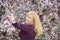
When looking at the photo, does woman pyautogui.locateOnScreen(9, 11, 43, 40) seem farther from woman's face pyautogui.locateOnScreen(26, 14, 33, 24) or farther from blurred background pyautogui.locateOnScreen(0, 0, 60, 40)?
blurred background pyautogui.locateOnScreen(0, 0, 60, 40)

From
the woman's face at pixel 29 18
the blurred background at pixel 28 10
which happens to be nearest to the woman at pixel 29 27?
the woman's face at pixel 29 18

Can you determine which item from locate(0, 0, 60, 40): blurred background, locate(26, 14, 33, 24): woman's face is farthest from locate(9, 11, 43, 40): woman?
locate(0, 0, 60, 40): blurred background

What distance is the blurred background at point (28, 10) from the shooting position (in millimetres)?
2892

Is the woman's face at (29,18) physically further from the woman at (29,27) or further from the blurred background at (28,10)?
the blurred background at (28,10)

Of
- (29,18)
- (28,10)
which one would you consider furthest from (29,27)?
(28,10)

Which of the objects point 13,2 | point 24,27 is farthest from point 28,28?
point 13,2

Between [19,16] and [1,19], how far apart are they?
0.32 m

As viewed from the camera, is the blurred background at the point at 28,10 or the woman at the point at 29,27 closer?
the woman at the point at 29,27

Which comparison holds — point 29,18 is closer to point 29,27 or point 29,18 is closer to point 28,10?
point 29,27

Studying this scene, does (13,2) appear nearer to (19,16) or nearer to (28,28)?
(19,16)

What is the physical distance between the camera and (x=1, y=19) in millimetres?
2916

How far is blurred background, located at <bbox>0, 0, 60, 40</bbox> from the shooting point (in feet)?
9.49

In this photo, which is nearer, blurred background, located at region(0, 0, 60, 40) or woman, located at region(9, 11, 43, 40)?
woman, located at region(9, 11, 43, 40)

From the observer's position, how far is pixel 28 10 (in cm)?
319
